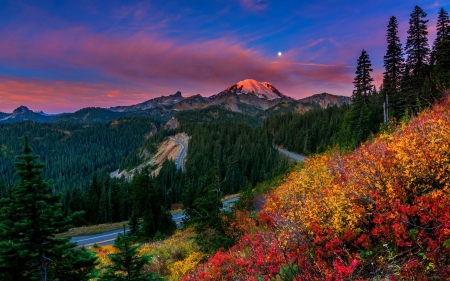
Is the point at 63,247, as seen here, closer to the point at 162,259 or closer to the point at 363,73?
the point at 162,259

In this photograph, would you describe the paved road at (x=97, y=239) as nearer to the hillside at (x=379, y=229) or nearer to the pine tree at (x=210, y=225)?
the pine tree at (x=210, y=225)

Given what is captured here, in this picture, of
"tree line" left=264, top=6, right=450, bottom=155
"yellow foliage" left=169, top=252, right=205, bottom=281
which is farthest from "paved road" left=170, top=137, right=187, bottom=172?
"yellow foliage" left=169, top=252, right=205, bottom=281

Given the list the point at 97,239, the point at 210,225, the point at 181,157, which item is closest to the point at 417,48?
the point at 210,225

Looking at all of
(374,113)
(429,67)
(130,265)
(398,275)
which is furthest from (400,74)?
(130,265)

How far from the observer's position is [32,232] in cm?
737

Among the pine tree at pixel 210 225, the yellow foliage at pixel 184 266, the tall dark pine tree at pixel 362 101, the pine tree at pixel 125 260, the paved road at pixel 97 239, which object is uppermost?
the tall dark pine tree at pixel 362 101

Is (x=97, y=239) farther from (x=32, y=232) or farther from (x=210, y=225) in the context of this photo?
(x=32, y=232)

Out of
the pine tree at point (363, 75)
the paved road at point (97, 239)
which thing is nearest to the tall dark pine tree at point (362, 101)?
the pine tree at point (363, 75)

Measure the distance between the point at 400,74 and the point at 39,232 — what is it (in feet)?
163

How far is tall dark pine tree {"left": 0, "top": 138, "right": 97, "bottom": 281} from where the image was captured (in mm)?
7059

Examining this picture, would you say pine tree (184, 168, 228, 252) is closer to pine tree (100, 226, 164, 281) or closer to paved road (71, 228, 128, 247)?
pine tree (100, 226, 164, 281)

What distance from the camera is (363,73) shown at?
44.2m

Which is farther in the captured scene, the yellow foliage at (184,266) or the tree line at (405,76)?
the tree line at (405,76)

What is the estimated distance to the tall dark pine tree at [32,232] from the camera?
7059 millimetres
